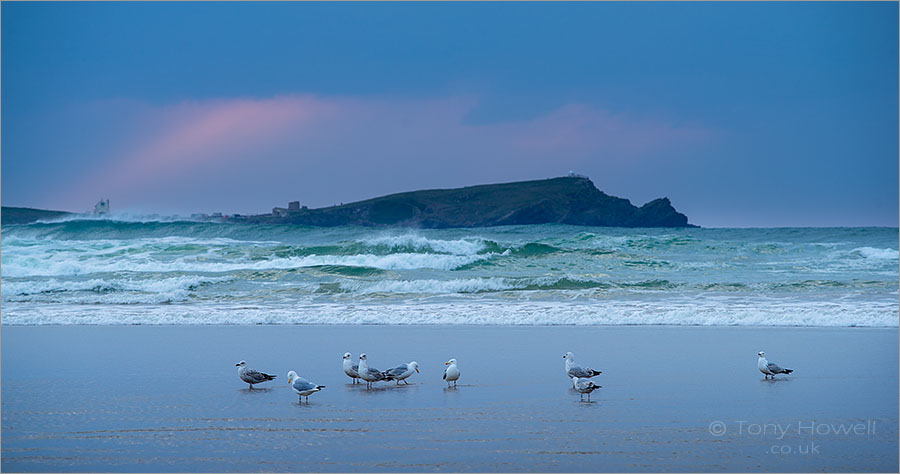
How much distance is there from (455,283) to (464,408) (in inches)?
472

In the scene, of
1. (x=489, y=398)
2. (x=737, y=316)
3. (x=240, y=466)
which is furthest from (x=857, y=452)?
(x=737, y=316)

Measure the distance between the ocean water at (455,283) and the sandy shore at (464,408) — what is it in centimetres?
248

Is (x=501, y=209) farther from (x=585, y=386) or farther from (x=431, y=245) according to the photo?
(x=585, y=386)

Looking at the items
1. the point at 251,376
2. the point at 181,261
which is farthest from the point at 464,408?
the point at 181,261

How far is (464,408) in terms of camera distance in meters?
6.34

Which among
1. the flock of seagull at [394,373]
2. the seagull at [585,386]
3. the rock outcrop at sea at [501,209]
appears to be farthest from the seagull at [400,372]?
the rock outcrop at sea at [501,209]

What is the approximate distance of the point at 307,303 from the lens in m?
15.5

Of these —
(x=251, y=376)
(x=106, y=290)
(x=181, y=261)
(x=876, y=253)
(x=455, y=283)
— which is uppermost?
(x=876, y=253)

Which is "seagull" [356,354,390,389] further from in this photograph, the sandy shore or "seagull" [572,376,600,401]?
"seagull" [572,376,600,401]

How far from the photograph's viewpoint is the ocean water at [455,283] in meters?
13.0

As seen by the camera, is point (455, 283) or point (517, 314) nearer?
point (517, 314)

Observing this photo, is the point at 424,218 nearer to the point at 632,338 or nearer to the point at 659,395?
the point at 632,338

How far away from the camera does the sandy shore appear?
194 inches

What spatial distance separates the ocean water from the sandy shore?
8.15ft
